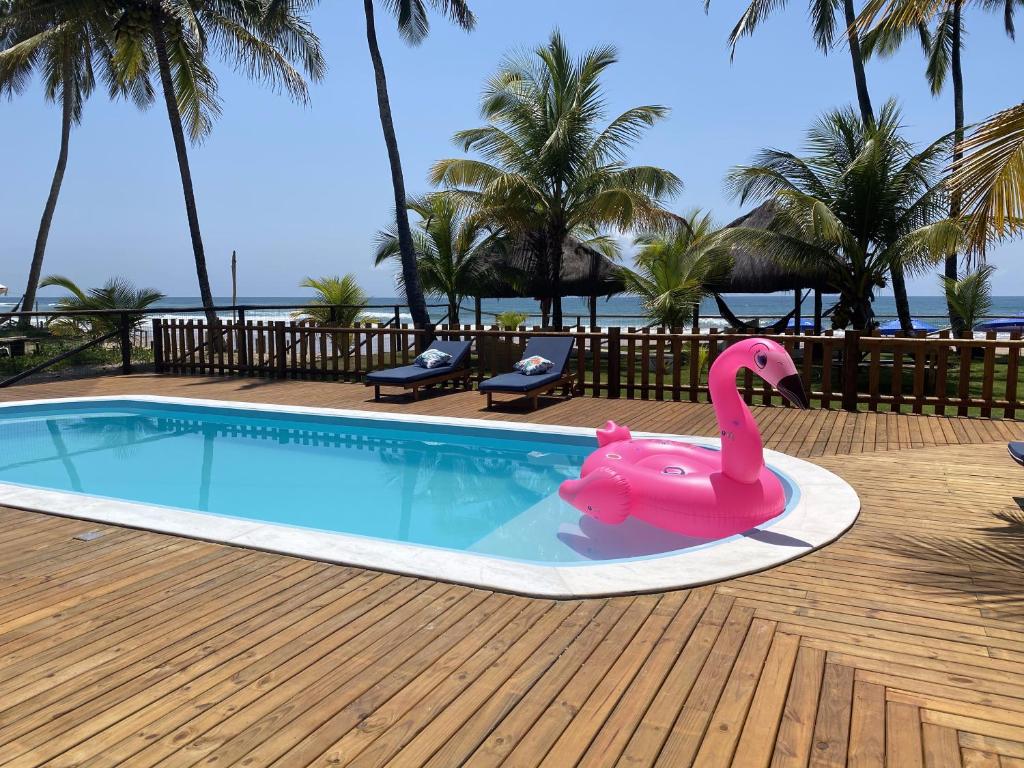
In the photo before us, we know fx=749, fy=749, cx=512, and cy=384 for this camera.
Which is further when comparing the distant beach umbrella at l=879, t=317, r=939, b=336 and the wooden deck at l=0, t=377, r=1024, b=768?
the distant beach umbrella at l=879, t=317, r=939, b=336

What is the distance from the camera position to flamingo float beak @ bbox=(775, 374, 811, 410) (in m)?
4.50

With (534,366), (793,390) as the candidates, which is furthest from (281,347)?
(793,390)

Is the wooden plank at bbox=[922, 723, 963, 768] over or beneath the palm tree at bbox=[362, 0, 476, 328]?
beneath

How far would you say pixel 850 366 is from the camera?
29.6 ft

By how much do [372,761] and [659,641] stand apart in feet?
4.30

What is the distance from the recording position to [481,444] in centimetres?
831

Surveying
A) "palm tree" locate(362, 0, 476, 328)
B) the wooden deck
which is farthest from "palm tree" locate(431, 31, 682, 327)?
the wooden deck

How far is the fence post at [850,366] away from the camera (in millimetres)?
8961

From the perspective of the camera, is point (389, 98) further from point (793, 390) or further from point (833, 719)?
point (833, 719)

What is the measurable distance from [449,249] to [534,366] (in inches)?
381

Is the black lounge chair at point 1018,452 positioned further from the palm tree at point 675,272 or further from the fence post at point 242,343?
the fence post at point 242,343


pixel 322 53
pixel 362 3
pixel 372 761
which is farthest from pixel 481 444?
pixel 322 53

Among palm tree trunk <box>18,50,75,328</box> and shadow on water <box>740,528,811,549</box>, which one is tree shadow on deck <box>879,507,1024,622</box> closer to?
shadow on water <box>740,528,811,549</box>

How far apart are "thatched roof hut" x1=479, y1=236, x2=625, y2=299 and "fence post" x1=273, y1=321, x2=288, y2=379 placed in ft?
23.6
